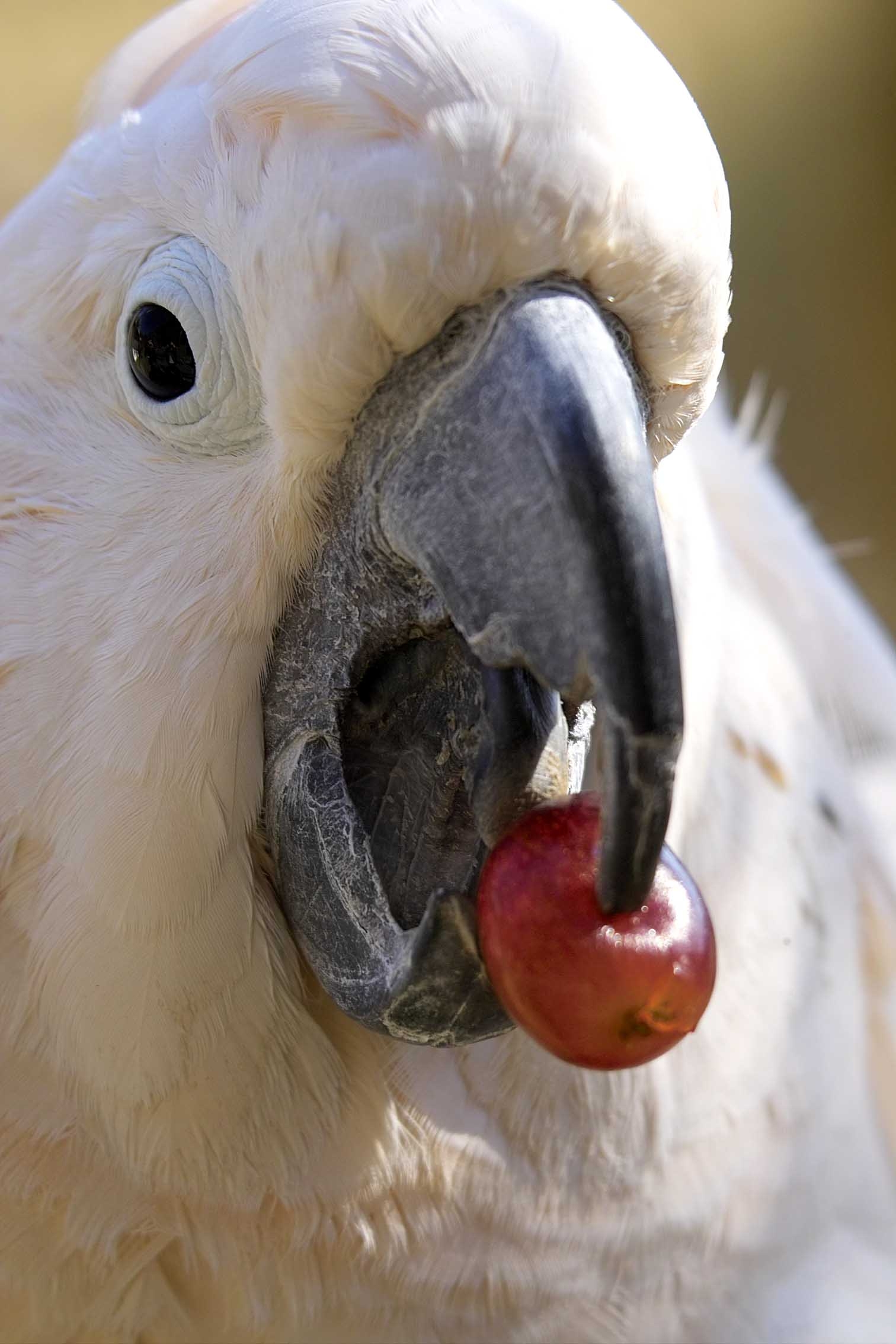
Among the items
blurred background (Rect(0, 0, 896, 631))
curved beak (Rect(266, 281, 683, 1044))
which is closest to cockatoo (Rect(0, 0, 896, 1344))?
curved beak (Rect(266, 281, 683, 1044))

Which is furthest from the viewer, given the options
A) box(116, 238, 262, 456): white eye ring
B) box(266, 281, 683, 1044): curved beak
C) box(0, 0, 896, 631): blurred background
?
box(0, 0, 896, 631): blurred background

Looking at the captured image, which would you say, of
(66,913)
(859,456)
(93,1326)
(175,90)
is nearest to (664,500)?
(175,90)

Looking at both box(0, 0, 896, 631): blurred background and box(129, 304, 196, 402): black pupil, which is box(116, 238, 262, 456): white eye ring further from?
box(0, 0, 896, 631): blurred background

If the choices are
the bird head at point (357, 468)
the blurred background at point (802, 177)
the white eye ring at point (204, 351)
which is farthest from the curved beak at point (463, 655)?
the blurred background at point (802, 177)

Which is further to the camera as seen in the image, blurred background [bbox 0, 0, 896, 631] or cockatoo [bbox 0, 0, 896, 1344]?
blurred background [bbox 0, 0, 896, 631]

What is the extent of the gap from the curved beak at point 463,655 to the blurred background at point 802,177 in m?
3.84

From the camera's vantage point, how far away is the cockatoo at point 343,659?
1.04m

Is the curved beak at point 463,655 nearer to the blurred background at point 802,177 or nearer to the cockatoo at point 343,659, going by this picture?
the cockatoo at point 343,659

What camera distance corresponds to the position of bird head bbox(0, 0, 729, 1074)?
3.36 feet

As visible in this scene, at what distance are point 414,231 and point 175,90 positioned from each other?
1.36ft

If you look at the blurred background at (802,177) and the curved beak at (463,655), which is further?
the blurred background at (802,177)

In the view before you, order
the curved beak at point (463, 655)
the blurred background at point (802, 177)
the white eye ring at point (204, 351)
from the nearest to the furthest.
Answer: the curved beak at point (463, 655) < the white eye ring at point (204, 351) < the blurred background at point (802, 177)

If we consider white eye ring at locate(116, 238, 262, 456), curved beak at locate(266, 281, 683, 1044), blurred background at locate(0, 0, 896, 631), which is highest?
white eye ring at locate(116, 238, 262, 456)

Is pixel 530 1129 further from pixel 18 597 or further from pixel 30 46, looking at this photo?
pixel 30 46
